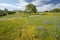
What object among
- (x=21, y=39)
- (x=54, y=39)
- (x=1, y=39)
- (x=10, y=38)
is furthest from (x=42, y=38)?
(x=1, y=39)

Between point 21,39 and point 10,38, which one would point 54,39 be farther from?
point 10,38

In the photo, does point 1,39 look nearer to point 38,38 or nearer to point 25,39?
point 25,39

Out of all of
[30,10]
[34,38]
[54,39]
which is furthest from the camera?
[30,10]

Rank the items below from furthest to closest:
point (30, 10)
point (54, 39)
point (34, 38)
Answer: point (30, 10), point (34, 38), point (54, 39)

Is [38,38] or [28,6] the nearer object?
[38,38]

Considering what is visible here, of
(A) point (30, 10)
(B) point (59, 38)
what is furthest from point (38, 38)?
(A) point (30, 10)

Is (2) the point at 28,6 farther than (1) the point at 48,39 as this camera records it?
Yes

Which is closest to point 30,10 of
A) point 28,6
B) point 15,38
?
point 28,6

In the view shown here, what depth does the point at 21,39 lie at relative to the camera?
12352mm

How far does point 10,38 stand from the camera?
12.8 metres

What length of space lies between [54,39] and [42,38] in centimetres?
125

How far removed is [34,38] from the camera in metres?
12.6

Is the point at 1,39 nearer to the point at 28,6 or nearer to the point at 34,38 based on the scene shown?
the point at 34,38

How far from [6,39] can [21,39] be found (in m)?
1.55
